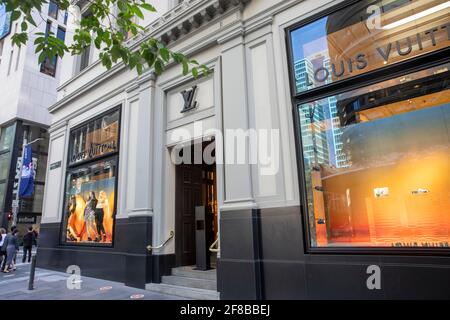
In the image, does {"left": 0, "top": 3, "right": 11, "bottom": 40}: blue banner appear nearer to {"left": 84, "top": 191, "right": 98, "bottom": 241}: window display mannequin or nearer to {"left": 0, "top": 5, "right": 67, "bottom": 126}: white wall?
{"left": 0, "top": 5, "right": 67, "bottom": 126}: white wall

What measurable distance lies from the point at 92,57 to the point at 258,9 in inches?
318

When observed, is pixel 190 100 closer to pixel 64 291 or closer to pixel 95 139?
pixel 95 139

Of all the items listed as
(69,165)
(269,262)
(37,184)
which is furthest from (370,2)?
(37,184)

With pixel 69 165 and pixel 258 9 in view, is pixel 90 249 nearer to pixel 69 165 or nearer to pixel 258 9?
pixel 69 165

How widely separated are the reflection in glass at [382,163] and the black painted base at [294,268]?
13.1 inches

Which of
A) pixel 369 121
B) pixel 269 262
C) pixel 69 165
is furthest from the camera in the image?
pixel 69 165

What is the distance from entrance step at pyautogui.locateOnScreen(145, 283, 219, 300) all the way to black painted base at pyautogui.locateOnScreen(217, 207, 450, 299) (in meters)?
0.33

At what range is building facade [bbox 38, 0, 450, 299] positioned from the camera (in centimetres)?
527

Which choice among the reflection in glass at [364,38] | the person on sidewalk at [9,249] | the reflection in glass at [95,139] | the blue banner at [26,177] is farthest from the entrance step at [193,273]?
the blue banner at [26,177]

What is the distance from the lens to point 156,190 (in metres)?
8.84

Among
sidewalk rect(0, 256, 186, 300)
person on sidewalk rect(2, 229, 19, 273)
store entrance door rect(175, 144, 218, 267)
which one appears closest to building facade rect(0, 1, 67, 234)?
person on sidewalk rect(2, 229, 19, 273)
